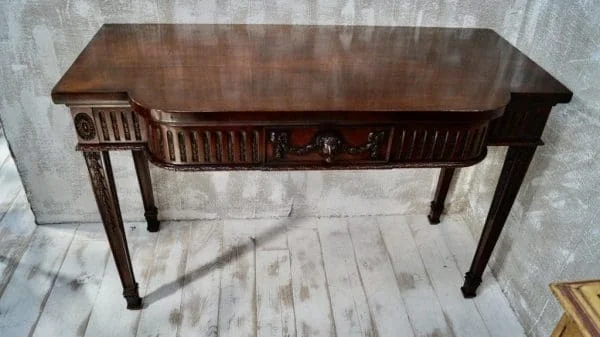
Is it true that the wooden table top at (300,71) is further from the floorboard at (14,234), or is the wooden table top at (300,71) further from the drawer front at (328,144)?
the floorboard at (14,234)

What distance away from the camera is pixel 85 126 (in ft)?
3.29

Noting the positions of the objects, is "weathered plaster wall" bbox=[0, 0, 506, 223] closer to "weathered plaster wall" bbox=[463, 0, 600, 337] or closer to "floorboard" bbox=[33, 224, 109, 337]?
"floorboard" bbox=[33, 224, 109, 337]

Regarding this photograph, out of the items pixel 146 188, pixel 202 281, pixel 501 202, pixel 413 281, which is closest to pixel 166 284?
pixel 202 281

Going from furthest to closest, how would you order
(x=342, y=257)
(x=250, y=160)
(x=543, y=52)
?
(x=342, y=257), (x=543, y=52), (x=250, y=160)

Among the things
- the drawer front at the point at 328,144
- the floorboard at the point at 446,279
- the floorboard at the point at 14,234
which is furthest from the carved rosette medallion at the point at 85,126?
the floorboard at the point at 446,279

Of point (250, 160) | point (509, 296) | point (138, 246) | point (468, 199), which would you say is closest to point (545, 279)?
point (509, 296)

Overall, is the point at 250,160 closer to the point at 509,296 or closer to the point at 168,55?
the point at 168,55

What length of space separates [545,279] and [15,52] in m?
1.65

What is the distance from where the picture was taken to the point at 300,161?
1.01 metres

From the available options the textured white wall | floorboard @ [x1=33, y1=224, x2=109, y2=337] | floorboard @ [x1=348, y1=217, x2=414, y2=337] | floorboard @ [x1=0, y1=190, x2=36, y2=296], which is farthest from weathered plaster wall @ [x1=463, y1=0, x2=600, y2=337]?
floorboard @ [x1=0, y1=190, x2=36, y2=296]

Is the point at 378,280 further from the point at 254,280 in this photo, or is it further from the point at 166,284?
the point at 166,284

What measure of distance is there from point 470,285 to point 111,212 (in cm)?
109

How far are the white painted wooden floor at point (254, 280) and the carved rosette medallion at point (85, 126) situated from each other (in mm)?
635

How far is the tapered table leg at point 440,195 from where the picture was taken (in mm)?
1665
